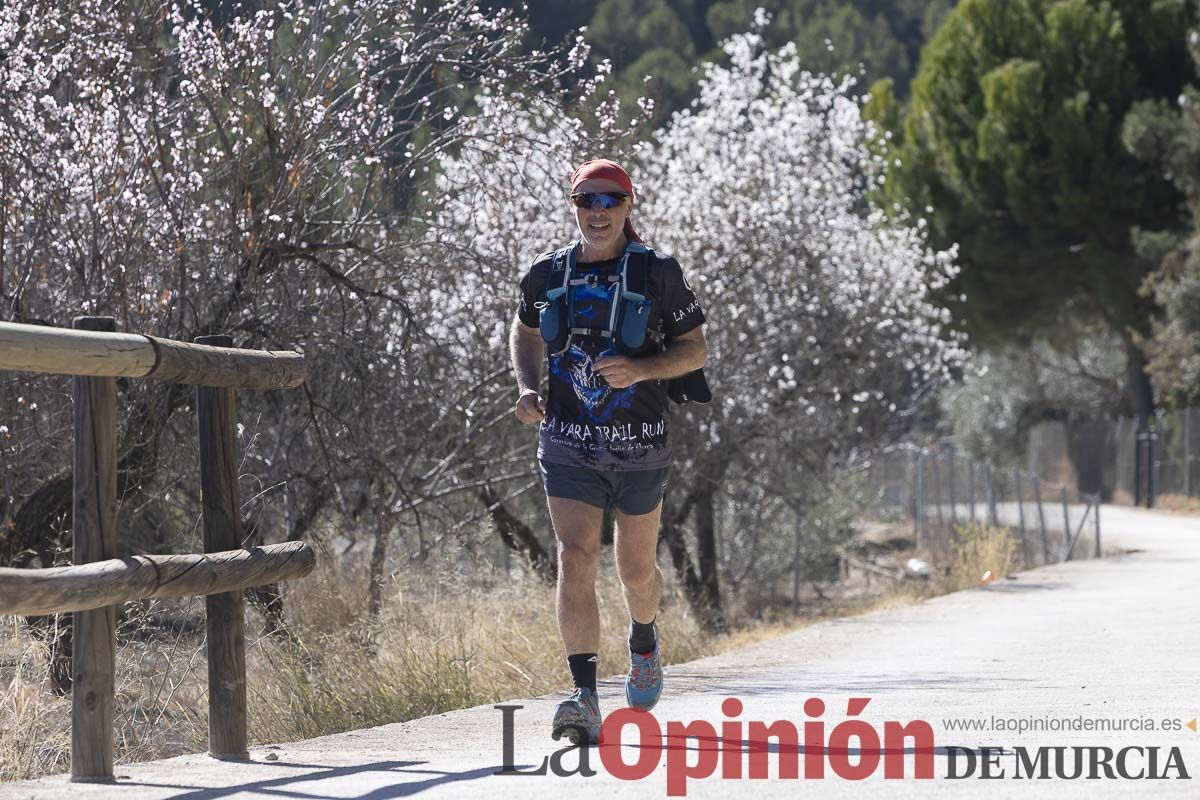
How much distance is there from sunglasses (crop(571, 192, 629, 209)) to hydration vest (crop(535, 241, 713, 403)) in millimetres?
158

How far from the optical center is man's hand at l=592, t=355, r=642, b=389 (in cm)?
616

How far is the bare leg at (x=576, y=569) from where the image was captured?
20.9 ft

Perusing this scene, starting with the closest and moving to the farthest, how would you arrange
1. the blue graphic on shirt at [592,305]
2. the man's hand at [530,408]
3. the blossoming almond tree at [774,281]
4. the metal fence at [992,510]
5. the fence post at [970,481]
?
the man's hand at [530,408]
the blue graphic on shirt at [592,305]
the blossoming almond tree at [774,281]
the fence post at [970,481]
the metal fence at [992,510]

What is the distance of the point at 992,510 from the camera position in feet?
69.8

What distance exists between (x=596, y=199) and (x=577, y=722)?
69.6 inches

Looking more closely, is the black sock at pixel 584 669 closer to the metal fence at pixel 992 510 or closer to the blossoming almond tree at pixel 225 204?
the blossoming almond tree at pixel 225 204

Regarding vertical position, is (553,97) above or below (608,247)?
above

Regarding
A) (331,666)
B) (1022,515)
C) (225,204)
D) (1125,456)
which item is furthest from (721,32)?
(331,666)

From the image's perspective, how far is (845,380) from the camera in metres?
20.4

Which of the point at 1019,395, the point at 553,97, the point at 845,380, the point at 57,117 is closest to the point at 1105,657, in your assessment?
the point at 553,97

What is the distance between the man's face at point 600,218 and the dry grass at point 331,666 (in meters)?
2.71

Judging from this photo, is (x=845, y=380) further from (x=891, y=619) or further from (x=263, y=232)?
(x=263, y=232)

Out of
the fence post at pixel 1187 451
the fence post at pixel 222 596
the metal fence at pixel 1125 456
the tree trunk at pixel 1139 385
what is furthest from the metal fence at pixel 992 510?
the tree trunk at pixel 1139 385

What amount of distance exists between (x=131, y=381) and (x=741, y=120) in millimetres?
13175
